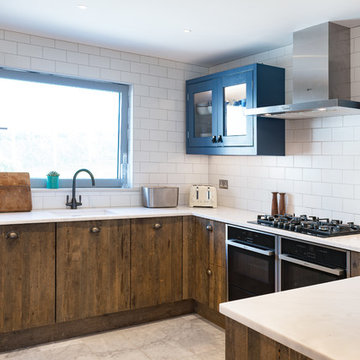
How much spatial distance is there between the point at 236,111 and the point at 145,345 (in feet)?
6.99

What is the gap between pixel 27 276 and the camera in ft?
10.3

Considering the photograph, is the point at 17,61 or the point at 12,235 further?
the point at 17,61

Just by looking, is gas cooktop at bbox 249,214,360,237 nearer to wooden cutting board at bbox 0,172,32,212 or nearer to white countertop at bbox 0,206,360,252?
white countertop at bbox 0,206,360,252

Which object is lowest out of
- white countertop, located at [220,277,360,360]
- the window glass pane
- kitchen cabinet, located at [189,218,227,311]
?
kitchen cabinet, located at [189,218,227,311]

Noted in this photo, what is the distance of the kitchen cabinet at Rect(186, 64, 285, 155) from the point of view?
3.66 metres

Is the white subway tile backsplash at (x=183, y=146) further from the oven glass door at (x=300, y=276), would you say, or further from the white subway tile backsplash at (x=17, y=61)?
the oven glass door at (x=300, y=276)

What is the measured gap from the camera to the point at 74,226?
130 inches

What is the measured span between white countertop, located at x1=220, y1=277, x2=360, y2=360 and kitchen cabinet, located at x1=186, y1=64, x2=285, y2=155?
2.26 meters

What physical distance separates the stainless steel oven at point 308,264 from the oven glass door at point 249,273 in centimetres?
12

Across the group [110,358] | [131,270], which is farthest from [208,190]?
[110,358]

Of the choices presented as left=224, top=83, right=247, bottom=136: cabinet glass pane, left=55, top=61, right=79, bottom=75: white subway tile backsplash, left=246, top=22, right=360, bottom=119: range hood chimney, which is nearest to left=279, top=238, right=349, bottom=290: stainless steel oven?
left=246, top=22, right=360, bottom=119: range hood chimney

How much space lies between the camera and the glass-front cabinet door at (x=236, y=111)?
3711 millimetres

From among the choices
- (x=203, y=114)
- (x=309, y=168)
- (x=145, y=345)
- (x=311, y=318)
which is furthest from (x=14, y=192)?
(x=311, y=318)

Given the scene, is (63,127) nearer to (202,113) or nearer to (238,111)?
(202,113)
